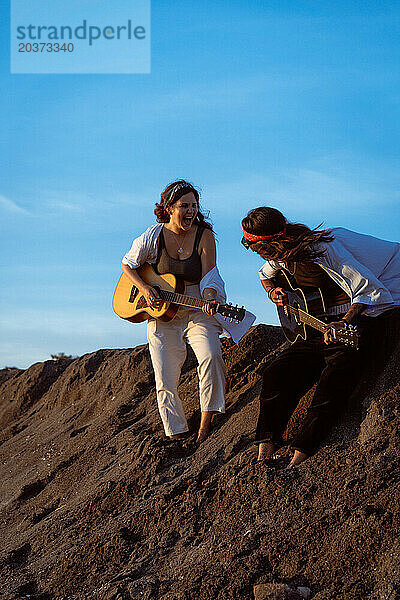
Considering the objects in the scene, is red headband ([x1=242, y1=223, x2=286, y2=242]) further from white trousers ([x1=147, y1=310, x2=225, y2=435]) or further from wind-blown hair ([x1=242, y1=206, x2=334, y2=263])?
white trousers ([x1=147, y1=310, x2=225, y2=435])

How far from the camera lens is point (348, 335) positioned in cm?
490

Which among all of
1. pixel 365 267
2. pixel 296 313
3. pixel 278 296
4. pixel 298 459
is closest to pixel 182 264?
pixel 278 296

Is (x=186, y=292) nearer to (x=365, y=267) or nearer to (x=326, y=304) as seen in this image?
(x=326, y=304)

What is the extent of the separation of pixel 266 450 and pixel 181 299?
1.54 m

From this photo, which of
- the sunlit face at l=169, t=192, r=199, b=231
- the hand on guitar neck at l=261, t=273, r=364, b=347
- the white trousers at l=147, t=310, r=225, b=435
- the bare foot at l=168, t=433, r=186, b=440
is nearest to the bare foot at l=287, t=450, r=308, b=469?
the hand on guitar neck at l=261, t=273, r=364, b=347

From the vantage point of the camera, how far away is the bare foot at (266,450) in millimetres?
5289

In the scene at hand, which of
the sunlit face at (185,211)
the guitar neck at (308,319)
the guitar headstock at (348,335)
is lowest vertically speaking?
the guitar headstock at (348,335)

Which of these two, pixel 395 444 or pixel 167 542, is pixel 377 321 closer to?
pixel 395 444

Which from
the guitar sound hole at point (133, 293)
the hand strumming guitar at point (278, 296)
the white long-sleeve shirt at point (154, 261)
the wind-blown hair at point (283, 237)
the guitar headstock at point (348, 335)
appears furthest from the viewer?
the guitar sound hole at point (133, 293)

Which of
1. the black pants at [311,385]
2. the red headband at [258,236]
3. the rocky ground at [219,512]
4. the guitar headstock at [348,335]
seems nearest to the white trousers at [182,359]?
Result: the rocky ground at [219,512]

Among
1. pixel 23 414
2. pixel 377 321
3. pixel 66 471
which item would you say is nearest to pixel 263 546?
pixel 377 321

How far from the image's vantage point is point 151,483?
581cm

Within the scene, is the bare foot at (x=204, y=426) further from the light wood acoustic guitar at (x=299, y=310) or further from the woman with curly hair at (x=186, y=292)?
the light wood acoustic guitar at (x=299, y=310)

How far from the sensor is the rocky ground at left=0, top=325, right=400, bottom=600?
4.32m
